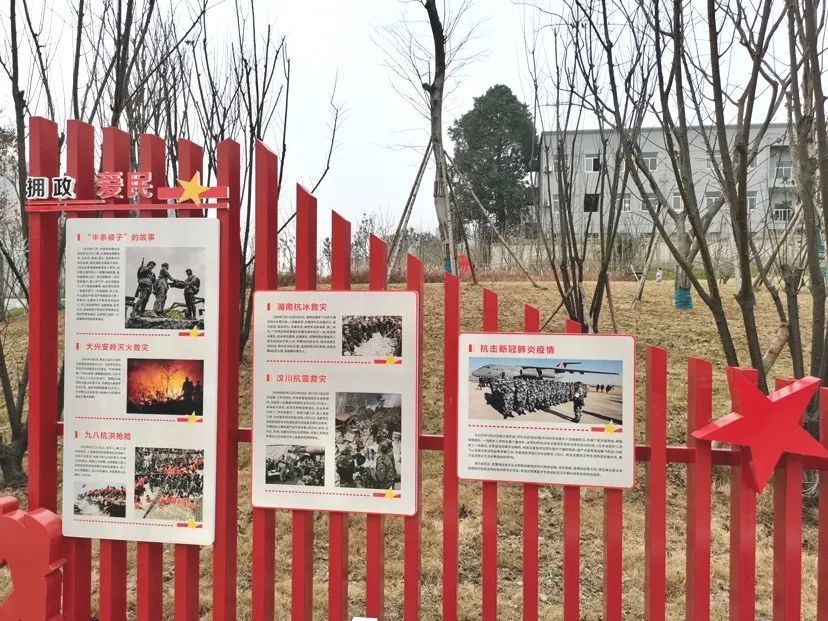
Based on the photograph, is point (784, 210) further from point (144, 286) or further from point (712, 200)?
point (144, 286)

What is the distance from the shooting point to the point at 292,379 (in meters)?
1.95

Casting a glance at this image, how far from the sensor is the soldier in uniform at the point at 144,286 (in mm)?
2000

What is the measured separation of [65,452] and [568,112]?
4.40 metres

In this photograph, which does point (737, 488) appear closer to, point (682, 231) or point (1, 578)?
point (1, 578)

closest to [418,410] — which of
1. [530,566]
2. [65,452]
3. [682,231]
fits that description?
[530,566]

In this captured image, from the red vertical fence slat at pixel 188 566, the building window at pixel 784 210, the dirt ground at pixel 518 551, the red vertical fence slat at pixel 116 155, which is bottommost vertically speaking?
the dirt ground at pixel 518 551

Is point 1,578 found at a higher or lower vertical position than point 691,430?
lower

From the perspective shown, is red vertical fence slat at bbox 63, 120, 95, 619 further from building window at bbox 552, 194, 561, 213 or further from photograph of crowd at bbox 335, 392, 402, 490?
building window at bbox 552, 194, 561, 213

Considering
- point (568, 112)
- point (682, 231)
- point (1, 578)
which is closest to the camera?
point (1, 578)

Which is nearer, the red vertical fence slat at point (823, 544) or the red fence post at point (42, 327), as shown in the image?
the red vertical fence slat at point (823, 544)

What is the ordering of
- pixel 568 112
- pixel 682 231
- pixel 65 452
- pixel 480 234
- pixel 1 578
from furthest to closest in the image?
pixel 480 234 → pixel 682 231 → pixel 568 112 → pixel 1 578 → pixel 65 452

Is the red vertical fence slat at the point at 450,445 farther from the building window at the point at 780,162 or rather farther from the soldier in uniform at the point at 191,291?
the building window at the point at 780,162

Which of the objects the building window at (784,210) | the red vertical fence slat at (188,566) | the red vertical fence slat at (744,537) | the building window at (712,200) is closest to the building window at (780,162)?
the building window at (784,210)

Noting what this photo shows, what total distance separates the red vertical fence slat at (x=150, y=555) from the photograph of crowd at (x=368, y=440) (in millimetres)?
841
